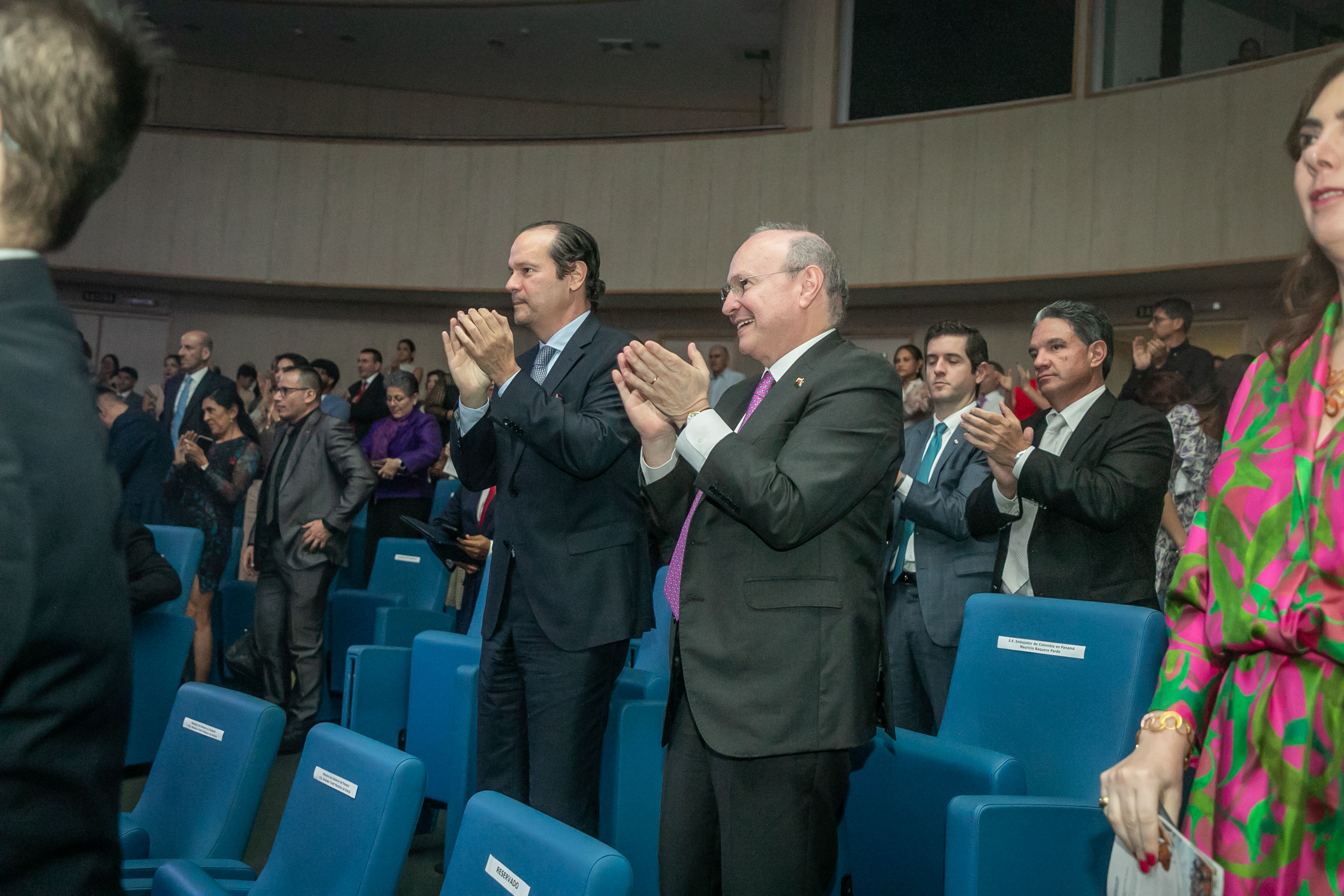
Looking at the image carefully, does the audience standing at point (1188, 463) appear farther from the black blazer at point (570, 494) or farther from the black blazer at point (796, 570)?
the black blazer at point (796, 570)

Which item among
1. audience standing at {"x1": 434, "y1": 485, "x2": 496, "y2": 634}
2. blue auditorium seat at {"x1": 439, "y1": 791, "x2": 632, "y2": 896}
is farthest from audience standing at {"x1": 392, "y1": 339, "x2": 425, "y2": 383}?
blue auditorium seat at {"x1": 439, "y1": 791, "x2": 632, "y2": 896}

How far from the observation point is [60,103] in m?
0.73

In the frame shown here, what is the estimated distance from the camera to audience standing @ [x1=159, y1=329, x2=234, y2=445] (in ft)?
19.9

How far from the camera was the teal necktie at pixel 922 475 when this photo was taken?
329 centimetres

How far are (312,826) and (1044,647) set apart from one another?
141cm

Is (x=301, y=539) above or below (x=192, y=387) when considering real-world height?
below

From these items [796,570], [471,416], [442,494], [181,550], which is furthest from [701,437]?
[442,494]

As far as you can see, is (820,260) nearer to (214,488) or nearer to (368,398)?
(214,488)

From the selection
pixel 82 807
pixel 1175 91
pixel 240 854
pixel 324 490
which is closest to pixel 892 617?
pixel 240 854

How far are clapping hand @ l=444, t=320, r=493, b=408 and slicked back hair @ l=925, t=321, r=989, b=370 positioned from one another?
4.93 feet

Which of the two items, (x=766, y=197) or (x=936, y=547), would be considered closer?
(x=936, y=547)

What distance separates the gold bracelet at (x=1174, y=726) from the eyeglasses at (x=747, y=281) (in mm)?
990

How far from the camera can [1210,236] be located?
22.6 feet

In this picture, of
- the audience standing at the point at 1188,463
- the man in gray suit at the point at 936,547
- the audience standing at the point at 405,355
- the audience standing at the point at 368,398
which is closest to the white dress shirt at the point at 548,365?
the man in gray suit at the point at 936,547
